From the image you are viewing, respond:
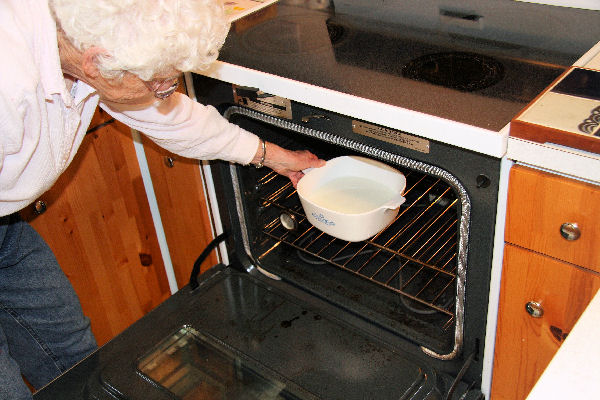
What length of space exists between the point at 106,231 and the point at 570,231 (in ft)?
3.57

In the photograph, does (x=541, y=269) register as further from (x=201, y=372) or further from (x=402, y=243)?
(x=201, y=372)

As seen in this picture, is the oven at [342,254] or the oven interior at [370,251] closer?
the oven at [342,254]

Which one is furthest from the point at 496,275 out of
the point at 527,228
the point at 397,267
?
the point at 397,267

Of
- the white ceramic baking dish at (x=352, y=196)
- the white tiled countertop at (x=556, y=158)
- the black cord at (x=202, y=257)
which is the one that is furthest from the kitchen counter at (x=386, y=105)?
the black cord at (x=202, y=257)

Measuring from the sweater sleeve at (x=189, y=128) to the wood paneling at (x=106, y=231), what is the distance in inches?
11.9

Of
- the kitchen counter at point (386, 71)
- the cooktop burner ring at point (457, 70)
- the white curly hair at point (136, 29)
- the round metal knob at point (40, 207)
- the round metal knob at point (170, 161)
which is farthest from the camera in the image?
the round metal knob at point (170, 161)

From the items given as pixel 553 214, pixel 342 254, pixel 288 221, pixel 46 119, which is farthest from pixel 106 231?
pixel 553 214

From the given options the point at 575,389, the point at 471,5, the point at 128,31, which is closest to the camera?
the point at 575,389

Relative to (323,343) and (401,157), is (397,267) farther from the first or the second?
(401,157)

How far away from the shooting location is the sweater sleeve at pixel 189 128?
3.95 ft

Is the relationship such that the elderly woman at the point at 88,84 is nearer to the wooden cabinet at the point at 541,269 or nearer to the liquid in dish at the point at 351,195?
the liquid in dish at the point at 351,195

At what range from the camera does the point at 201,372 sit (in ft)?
4.32

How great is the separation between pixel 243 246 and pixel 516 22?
30.3 inches

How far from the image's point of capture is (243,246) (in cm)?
156
